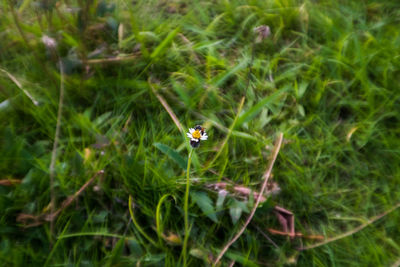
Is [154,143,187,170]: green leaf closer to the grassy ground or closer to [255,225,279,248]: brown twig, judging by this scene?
the grassy ground

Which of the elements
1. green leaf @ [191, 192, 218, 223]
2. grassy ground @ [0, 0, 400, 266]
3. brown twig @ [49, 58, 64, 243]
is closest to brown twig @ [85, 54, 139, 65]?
grassy ground @ [0, 0, 400, 266]

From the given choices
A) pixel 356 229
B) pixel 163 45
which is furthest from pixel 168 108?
pixel 356 229

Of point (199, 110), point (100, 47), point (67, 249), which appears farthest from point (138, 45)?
point (67, 249)

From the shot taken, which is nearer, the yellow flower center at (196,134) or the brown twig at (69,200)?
the yellow flower center at (196,134)

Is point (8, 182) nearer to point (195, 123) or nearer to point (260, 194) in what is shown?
point (195, 123)

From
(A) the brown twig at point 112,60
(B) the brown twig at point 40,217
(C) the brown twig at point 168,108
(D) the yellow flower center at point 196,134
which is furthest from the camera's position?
(A) the brown twig at point 112,60

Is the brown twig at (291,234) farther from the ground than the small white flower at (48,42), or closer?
closer

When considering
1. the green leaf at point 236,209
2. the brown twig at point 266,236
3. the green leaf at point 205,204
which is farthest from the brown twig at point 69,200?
the brown twig at point 266,236

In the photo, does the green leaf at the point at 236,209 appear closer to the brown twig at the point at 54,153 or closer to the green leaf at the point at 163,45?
the brown twig at the point at 54,153
